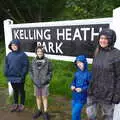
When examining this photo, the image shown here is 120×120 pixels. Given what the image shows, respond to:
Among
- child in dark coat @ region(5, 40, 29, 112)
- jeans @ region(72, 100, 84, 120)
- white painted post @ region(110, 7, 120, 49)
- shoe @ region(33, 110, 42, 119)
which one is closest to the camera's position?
white painted post @ region(110, 7, 120, 49)

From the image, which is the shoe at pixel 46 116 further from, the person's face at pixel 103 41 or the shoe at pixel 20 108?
the person's face at pixel 103 41

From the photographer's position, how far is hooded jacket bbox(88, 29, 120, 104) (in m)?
4.46

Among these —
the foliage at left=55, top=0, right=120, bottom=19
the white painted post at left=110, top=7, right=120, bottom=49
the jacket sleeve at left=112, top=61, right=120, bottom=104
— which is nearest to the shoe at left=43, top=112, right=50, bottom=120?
the jacket sleeve at left=112, top=61, right=120, bottom=104

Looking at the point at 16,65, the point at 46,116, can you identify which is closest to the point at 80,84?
the point at 46,116

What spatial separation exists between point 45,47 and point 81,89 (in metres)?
1.84

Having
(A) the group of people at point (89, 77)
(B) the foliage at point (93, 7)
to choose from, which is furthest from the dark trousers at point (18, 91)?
(B) the foliage at point (93, 7)

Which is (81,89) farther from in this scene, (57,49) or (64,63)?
(64,63)

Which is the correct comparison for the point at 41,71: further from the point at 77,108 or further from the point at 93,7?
the point at 93,7

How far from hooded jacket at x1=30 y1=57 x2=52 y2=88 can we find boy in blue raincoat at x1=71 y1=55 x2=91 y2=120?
3.15 ft

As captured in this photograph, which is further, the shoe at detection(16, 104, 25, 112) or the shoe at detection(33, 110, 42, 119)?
the shoe at detection(16, 104, 25, 112)

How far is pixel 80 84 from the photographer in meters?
5.14

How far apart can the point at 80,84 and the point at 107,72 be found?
2.49ft

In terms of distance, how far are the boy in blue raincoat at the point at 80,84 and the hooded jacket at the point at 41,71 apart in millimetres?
959

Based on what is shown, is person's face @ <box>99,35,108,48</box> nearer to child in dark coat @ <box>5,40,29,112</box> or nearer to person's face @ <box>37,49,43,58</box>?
person's face @ <box>37,49,43,58</box>
